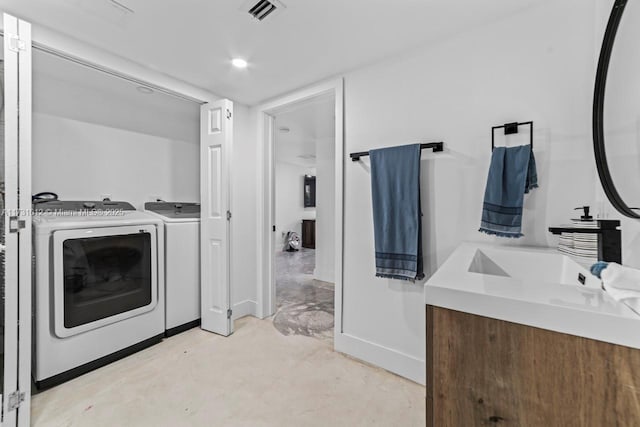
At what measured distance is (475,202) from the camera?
166 centimetres

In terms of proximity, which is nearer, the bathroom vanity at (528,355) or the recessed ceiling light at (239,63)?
the bathroom vanity at (528,355)

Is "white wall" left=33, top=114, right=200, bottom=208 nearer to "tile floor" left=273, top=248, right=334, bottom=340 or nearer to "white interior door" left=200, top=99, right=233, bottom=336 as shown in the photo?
"white interior door" left=200, top=99, right=233, bottom=336

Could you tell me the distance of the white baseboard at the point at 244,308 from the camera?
280 cm

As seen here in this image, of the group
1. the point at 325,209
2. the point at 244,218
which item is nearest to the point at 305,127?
the point at 325,209

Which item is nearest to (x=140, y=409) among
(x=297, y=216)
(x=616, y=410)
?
(x=616, y=410)

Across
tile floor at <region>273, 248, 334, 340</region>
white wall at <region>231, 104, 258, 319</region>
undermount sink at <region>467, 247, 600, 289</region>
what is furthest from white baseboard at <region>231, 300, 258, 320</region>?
undermount sink at <region>467, 247, 600, 289</region>

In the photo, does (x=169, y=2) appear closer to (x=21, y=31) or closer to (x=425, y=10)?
(x=21, y=31)

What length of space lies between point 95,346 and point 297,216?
5684mm

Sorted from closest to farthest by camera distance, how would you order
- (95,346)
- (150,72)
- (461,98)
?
(461,98), (95,346), (150,72)

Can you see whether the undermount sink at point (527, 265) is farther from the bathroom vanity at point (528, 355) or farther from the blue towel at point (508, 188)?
the bathroom vanity at point (528, 355)

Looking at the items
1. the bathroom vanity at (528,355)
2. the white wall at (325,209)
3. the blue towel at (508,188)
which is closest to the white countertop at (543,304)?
the bathroom vanity at (528,355)

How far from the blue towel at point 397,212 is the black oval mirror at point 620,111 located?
0.85 metres

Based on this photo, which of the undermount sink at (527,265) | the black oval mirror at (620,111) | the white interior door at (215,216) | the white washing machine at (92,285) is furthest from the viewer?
the white interior door at (215,216)

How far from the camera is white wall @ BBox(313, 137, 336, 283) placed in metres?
4.24
